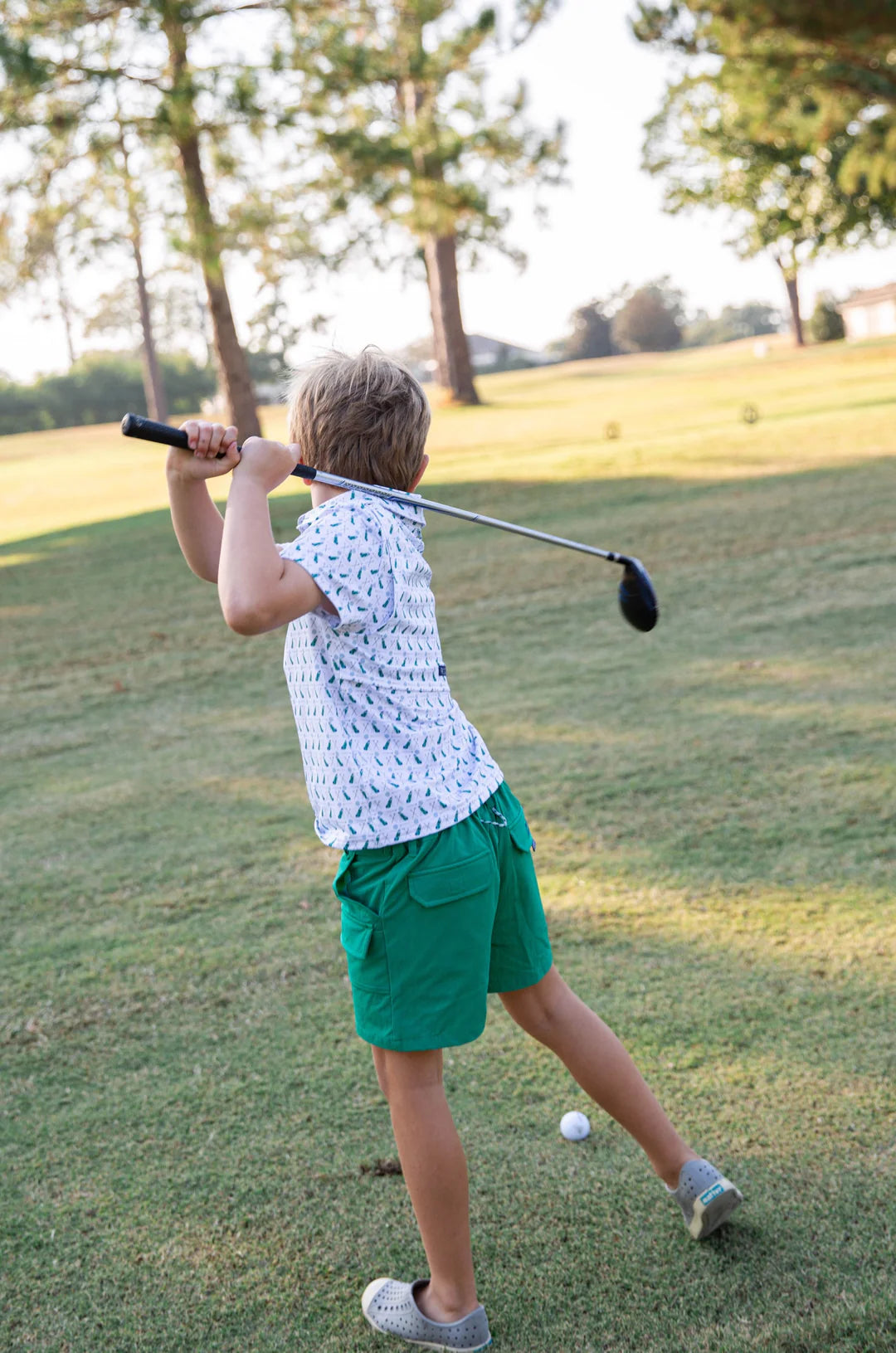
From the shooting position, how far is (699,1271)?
2150 millimetres

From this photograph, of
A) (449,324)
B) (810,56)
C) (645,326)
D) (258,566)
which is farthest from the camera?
(645,326)

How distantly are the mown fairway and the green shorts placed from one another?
54 cm

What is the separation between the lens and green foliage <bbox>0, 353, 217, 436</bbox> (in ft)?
166

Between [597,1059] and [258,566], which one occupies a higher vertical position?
[258,566]

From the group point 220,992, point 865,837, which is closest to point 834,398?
point 865,837

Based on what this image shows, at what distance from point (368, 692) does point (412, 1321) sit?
A: 1.02 m

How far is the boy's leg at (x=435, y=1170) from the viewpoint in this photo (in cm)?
201

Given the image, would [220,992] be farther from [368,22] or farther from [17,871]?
[368,22]

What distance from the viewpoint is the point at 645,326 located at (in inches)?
3516

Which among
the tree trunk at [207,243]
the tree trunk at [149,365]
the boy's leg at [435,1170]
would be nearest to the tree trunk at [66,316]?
the tree trunk at [149,365]

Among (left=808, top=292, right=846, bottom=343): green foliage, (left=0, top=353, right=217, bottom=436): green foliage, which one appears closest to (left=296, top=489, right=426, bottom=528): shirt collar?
(left=0, top=353, right=217, bottom=436): green foliage

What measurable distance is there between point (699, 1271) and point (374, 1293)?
0.55m

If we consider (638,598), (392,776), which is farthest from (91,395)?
(392,776)

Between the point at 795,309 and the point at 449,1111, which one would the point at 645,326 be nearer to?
the point at 795,309
